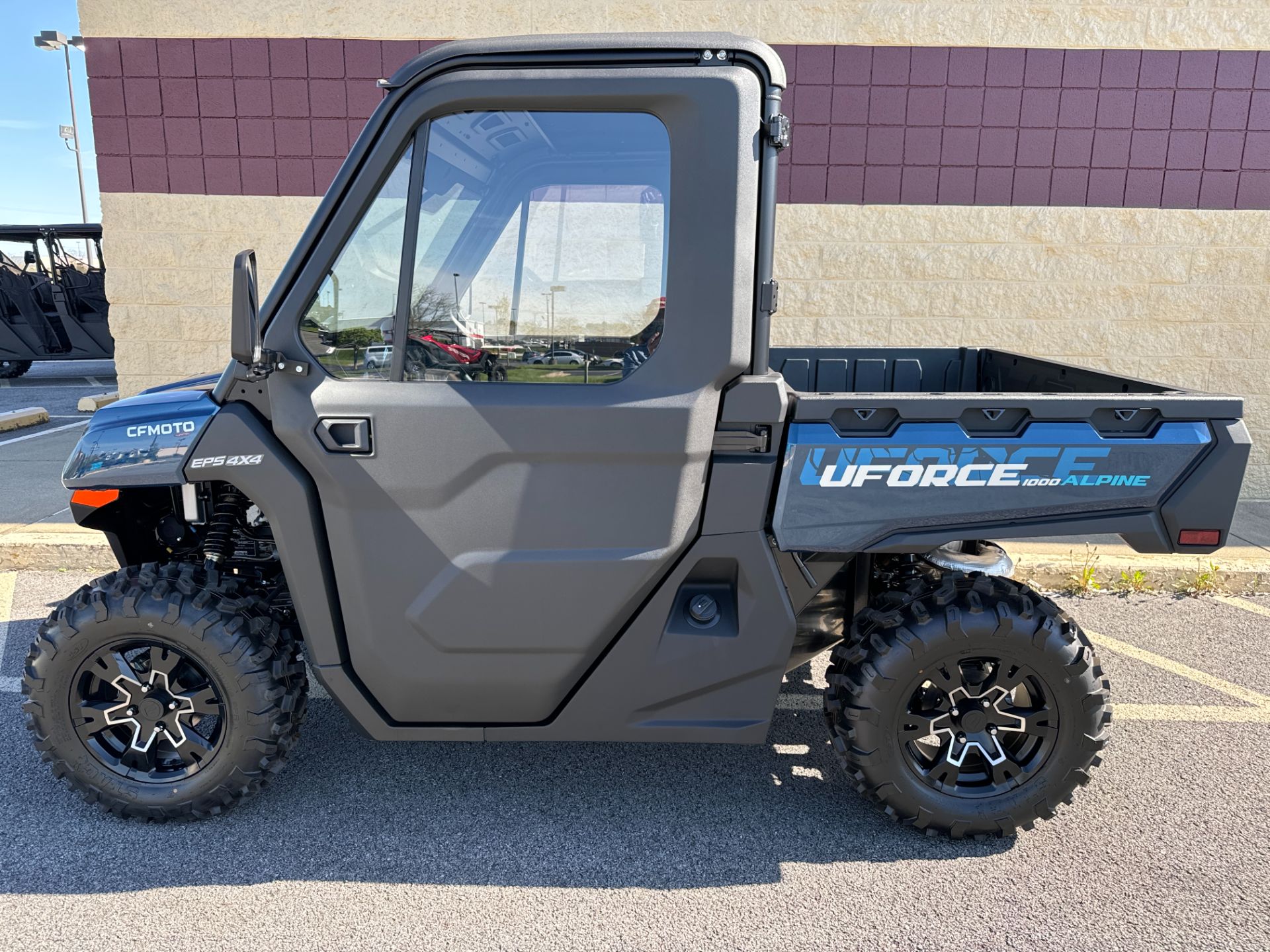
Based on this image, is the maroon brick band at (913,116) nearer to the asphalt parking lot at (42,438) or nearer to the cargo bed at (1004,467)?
the asphalt parking lot at (42,438)

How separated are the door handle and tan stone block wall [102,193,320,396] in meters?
5.23

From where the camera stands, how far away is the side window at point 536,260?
2.46m

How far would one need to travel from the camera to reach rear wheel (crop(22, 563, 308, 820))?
266 cm

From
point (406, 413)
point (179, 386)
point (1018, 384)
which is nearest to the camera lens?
point (406, 413)

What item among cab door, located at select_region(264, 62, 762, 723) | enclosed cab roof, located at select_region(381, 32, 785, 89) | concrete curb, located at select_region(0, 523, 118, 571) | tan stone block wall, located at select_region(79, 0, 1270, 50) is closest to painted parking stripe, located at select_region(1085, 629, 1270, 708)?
cab door, located at select_region(264, 62, 762, 723)

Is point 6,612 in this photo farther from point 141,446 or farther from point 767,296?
point 767,296

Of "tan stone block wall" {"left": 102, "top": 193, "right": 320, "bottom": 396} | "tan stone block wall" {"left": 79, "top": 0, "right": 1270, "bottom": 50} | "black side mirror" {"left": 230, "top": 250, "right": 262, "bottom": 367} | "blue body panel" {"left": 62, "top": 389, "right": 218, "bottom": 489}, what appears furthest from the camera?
"tan stone block wall" {"left": 102, "top": 193, "right": 320, "bottom": 396}

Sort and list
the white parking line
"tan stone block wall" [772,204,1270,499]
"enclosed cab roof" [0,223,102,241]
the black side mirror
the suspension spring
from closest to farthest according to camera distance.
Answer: the black side mirror, the suspension spring, "tan stone block wall" [772,204,1270,499], the white parking line, "enclosed cab roof" [0,223,102,241]

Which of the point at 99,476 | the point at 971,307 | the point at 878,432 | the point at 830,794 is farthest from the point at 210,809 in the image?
the point at 971,307

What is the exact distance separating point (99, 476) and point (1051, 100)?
22.5ft

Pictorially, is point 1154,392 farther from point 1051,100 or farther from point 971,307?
point 1051,100

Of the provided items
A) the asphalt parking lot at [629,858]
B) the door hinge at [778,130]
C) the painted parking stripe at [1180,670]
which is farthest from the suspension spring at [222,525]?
the painted parking stripe at [1180,670]

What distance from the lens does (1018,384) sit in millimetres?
3926

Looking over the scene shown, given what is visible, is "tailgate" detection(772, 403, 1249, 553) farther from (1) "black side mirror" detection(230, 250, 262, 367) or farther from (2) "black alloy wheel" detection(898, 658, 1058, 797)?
(1) "black side mirror" detection(230, 250, 262, 367)
